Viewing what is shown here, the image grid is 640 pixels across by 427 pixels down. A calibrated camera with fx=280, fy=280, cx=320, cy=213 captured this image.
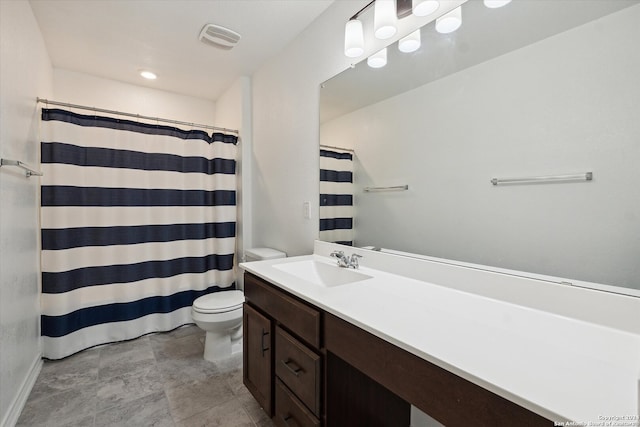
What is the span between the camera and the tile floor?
4.90 feet

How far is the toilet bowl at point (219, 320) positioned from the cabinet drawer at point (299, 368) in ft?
2.75

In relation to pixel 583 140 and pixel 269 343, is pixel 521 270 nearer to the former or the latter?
pixel 583 140

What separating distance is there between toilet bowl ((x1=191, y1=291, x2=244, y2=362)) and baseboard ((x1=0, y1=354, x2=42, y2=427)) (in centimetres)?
92

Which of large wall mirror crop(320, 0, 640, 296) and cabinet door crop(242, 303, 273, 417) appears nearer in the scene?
large wall mirror crop(320, 0, 640, 296)

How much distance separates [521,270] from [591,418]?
605 mm

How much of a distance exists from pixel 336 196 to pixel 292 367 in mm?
1009

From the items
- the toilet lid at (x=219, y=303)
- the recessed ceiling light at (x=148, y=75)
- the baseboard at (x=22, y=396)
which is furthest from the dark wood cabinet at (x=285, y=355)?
the recessed ceiling light at (x=148, y=75)

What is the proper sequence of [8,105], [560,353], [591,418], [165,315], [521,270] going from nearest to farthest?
[591,418] → [560,353] → [521,270] → [8,105] → [165,315]

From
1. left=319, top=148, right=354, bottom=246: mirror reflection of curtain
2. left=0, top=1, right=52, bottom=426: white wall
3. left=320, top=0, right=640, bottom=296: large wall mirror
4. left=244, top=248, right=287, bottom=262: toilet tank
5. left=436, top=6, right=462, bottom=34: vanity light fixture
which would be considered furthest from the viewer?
left=244, top=248, right=287, bottom=262: toilet tank

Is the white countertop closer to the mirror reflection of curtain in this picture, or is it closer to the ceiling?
the mirror reflection of curtain

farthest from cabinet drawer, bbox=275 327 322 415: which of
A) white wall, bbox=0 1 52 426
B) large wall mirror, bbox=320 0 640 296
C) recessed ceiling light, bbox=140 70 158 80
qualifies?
recessed ceiling light, bbox=140 70 158 80

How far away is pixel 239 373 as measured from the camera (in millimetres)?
1917

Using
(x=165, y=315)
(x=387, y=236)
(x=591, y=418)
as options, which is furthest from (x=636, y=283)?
(x=165, y=315)

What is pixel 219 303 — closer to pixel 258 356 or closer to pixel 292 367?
pixel 258 356
